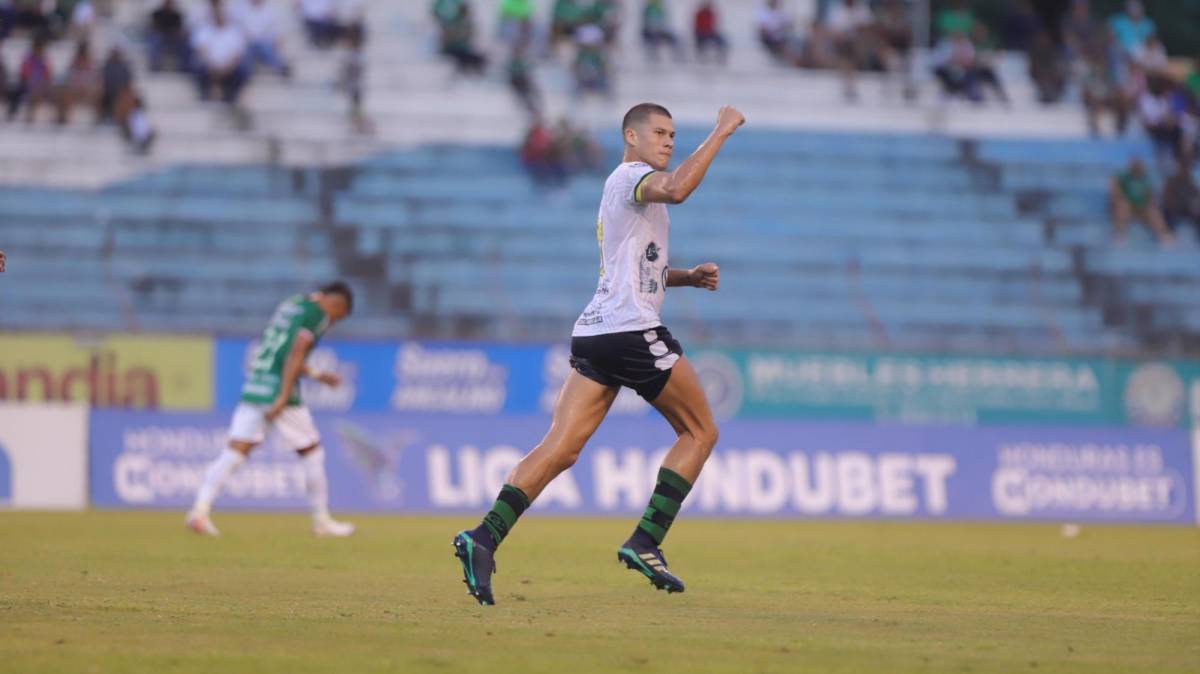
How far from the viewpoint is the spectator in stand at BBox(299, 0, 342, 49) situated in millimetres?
29531

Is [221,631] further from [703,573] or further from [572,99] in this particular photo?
[572,99]

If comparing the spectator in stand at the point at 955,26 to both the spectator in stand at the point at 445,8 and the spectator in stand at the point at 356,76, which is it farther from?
the spectator in stand at the point at 356,76

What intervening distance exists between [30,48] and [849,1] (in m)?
14.7

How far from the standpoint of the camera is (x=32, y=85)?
26.8 meters

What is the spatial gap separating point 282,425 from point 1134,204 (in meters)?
17.9

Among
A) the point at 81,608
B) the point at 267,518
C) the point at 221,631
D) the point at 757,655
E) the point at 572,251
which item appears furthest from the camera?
the point at 572,251

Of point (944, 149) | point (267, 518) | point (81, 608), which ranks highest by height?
point (944, 149)

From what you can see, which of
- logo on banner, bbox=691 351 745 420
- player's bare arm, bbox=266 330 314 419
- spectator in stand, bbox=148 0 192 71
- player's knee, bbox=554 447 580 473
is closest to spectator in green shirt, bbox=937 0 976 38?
logo on banner, bbox=691 351 745 420

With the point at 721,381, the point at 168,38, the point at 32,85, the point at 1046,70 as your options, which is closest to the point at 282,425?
the point at 721,381

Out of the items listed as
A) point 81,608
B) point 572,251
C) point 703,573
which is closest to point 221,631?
point 81,608

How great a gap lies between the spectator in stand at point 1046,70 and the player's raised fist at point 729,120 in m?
25.0

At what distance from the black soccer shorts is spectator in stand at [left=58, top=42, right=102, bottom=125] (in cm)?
1992

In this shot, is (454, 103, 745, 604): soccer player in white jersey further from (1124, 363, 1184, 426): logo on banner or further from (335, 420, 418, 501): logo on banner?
(1124, 363, 1184, 426): logo on banner

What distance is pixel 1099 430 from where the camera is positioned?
21.0 metres
